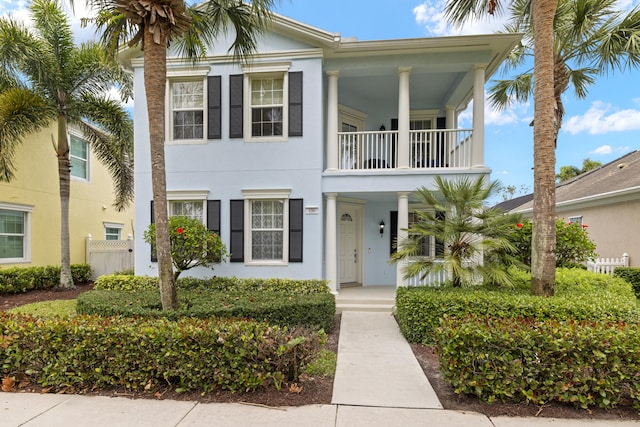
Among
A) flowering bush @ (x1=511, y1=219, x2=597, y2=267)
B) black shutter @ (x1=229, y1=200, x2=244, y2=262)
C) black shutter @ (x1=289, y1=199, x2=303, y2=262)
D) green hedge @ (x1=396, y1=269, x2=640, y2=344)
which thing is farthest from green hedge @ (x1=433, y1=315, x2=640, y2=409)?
black shutter @ (x1=229, y1=200, x2=244, y2=262)

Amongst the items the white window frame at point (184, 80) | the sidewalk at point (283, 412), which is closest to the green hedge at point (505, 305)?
the sidewalk at point (283, 412)

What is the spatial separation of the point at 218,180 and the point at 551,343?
26.1 feet

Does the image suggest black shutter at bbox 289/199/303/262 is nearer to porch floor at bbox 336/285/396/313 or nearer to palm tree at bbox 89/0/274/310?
porch floor at bbox 336/285/396/313

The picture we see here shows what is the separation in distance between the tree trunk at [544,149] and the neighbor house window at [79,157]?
16043 millimetres

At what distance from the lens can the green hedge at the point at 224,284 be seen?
7.81 metres

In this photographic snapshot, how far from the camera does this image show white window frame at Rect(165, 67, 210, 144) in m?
8.91

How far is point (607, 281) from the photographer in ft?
23.2

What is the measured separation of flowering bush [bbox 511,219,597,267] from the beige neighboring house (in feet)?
5.93

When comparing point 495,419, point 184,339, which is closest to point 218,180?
point 184,339

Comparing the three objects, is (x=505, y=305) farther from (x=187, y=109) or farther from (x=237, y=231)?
(x=187, y=109)

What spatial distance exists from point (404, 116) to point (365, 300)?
4937mm

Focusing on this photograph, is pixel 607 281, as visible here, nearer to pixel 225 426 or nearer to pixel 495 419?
pixel 495 419

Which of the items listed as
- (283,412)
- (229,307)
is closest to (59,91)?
(229,307)

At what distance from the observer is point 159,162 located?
5.54 m
